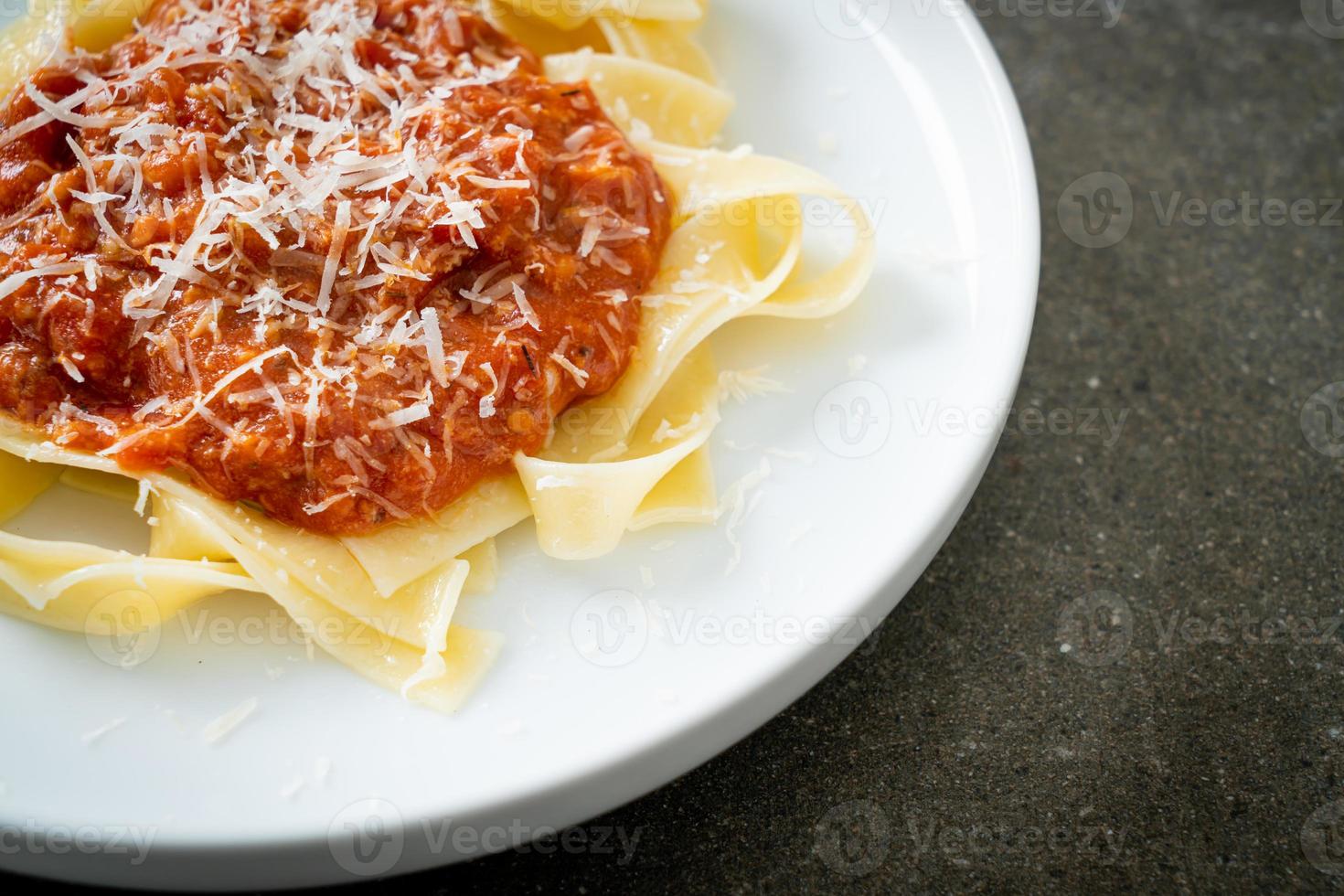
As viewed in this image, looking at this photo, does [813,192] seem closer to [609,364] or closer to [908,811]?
[609,364]

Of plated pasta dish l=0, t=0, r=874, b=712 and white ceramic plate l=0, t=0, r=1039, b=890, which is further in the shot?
plated pasta dish l=0, t=0, r=874, b=712

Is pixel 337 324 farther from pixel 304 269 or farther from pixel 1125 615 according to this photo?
pixel 1125 615

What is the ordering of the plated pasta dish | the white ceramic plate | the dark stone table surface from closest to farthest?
the white ceramic plate, the plated pasta dish, the dark stone table surface

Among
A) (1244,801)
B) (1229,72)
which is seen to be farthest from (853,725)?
(1229,72)

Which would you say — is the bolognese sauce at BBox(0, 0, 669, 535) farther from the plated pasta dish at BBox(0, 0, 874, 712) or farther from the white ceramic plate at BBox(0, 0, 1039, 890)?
the white ceramic plate at BBox(0, 0, 1039, 890)

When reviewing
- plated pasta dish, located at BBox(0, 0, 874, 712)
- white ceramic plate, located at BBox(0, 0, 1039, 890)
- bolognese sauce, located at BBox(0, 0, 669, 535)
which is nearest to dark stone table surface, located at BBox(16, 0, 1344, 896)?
white ceramic plate, located at BBox(0, 0, 1039, 890)
